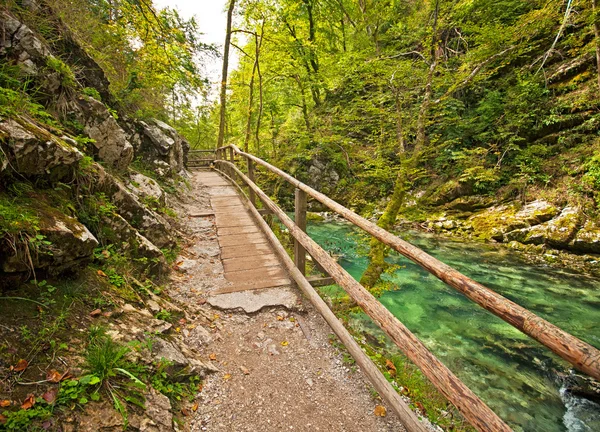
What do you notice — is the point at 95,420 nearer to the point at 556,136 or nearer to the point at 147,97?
the point at 147,97

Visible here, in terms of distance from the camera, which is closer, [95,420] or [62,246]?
[95,420]

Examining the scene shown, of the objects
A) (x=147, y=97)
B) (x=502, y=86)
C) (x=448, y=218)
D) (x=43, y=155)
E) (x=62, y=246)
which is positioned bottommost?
(x=448, y=218)

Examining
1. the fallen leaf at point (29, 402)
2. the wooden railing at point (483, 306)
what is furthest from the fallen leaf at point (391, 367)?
the fallen leaf at point (29, 402)

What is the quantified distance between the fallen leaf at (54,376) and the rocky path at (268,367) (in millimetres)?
812

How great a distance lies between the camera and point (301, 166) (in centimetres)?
1564

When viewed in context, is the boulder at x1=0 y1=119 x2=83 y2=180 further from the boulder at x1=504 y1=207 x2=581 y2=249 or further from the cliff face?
the boulder at x1=504 y1=207 x2=581 y2=249

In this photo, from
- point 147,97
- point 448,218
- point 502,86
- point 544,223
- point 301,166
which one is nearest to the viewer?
point 147,97

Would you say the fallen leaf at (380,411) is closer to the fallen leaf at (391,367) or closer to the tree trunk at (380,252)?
the fallen leaf at (391,367)

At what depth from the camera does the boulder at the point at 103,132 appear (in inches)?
148

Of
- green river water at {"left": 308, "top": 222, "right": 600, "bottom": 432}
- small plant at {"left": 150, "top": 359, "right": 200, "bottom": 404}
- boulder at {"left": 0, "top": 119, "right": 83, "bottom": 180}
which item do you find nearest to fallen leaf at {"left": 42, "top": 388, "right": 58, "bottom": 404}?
small plant at {"left": 150, "top": 359, "right": 200, "bottom": 404}

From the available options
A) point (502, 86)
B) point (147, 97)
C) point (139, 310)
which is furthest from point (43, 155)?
point (502, 86)

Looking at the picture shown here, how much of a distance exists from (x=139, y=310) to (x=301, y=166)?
13833 millimetres

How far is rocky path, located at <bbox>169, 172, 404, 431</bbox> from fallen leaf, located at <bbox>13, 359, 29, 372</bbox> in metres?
0.99

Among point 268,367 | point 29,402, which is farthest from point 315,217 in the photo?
point 29,402
